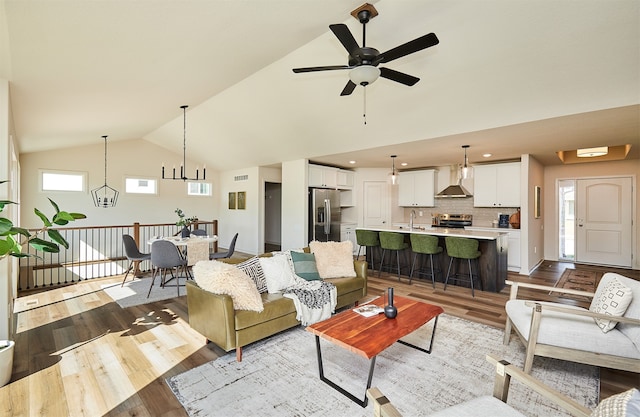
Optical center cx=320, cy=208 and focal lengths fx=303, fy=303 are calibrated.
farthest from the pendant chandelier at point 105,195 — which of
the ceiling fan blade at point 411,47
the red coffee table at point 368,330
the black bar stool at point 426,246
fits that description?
the ceiling fan blade at point 411,47

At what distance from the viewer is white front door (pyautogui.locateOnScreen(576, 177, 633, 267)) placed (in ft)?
22.0

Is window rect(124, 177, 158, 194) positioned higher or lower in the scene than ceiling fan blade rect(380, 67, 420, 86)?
lower

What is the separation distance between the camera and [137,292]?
4.84 metres

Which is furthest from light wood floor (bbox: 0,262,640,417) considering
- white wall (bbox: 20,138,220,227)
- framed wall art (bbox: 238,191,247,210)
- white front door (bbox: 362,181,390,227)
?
framed wall art (bbox: 238,191,247,210)

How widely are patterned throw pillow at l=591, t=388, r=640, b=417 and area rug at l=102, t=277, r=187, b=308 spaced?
4848 mm

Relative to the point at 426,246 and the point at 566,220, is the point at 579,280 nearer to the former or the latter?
the point at 566,220

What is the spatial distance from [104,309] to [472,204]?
7.60 m

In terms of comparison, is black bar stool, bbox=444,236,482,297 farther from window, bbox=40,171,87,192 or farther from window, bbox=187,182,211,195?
window, bbox=40,171,87,192

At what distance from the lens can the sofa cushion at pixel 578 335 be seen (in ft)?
7.40

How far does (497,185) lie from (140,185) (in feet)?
30.2

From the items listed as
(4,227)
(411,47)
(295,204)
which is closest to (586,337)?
(411,47)

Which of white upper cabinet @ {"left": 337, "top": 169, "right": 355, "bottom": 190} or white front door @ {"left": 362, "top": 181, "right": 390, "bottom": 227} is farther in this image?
white front door @ {"left": 362, "top": 181, "right": 390, "bottom": 227}

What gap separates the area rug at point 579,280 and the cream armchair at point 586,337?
2.76m

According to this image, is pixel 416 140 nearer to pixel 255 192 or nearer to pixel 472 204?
pixel 472 204
